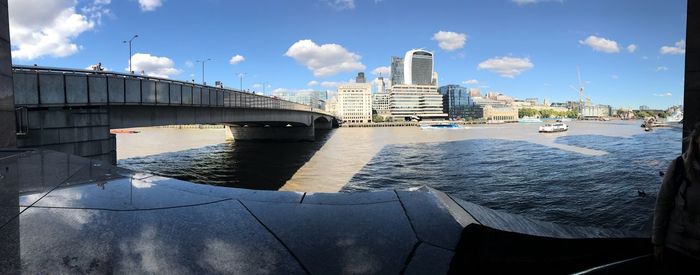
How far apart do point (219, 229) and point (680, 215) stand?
3874mm

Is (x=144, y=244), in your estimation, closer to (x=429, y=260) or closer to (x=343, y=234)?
→ (x=343, y=234)

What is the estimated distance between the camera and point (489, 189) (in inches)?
882

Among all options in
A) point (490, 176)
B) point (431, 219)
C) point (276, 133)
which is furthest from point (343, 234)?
point (276, 133)

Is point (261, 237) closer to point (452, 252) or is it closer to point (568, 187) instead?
point (452, 252)

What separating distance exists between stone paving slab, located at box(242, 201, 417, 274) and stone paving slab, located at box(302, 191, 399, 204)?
0.20 meters

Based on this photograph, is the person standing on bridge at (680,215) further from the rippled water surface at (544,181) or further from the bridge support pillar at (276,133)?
the bridge support pillar at (276,133)

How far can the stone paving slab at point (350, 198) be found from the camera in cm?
538

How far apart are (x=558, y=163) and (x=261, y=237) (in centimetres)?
3396

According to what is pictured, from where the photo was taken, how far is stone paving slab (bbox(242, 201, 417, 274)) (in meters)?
3.42

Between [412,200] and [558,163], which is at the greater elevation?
[412,200]

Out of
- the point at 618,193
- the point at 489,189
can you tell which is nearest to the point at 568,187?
the point at 618,193

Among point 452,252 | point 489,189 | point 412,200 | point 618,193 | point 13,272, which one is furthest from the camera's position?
point 489,189

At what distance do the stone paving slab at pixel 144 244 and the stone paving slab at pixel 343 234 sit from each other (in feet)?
0.62

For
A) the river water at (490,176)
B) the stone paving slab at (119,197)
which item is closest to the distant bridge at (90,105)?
the river water at (490,176)
